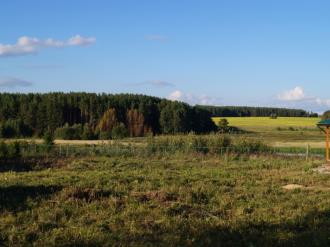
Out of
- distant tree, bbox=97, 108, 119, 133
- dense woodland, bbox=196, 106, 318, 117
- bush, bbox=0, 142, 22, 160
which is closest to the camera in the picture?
bush, bbox=0, 142, 22, 160

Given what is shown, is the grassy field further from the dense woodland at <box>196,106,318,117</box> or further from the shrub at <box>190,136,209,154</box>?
the dense woodland at <box>196,106,318,117</box>

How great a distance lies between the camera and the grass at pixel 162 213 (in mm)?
9047

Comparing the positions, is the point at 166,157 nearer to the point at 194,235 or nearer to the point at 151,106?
the point at 194,235

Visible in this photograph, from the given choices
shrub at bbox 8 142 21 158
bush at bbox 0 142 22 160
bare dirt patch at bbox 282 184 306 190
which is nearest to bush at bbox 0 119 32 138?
shrub at bbox 8 142 21 158

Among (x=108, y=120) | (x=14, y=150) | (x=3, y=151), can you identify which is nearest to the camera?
(x=3, y=151)

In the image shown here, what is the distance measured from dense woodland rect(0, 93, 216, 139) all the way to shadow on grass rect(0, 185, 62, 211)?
68.5 m

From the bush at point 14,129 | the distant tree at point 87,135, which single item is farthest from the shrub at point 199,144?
the bush at point 14,129

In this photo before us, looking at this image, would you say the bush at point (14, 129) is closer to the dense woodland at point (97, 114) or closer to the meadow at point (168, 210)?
the dense woodland at point (97, 114)

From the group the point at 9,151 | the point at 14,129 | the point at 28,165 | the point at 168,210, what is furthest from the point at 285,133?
the point at 168,210

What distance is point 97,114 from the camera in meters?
97.1

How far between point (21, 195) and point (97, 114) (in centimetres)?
8366

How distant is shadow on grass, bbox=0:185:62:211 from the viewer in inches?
483

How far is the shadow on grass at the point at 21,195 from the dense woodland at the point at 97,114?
6852cm

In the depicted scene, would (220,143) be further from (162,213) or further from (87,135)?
(87,135)
